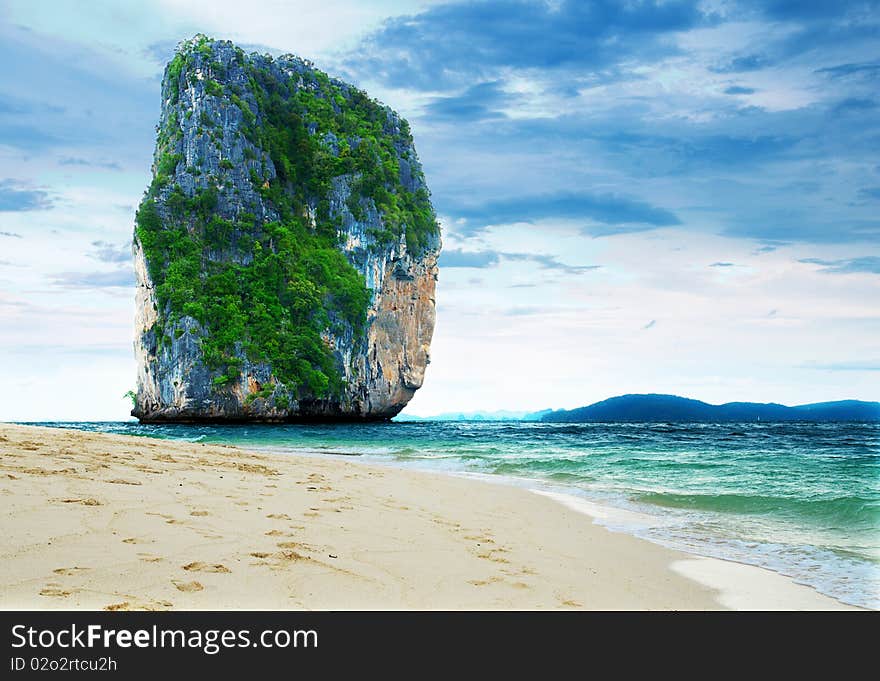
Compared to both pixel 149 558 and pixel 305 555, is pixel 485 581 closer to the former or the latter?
pixel 305 555

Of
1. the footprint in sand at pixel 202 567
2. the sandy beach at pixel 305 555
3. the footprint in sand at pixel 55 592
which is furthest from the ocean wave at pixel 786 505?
the footprint in sand at pixel 55 592

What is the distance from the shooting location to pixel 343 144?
69188mm

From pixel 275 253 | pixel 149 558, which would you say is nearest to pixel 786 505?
pixel 149 558

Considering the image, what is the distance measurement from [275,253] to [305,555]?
59.6 m

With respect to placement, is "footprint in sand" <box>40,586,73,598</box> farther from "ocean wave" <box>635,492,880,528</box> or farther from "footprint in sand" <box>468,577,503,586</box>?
"ocean wave" <box>635,492,880,528</box>

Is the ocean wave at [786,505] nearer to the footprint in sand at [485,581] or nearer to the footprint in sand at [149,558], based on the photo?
the footprint in sand at [485,581]

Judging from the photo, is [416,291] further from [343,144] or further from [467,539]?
[467,539]

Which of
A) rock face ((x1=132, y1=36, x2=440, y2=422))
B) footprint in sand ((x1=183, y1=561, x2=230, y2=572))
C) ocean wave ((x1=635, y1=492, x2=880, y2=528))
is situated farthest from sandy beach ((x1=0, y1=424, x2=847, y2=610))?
rock face ((x1=132, y1=36, x2=440, y2=422))

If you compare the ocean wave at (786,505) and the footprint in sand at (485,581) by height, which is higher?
the footprint in sand at (485,581)

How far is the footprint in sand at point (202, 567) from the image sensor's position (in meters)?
4.00

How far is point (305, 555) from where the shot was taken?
15.2 feet

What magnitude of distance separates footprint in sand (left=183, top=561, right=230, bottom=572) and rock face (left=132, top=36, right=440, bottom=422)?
52.4 m

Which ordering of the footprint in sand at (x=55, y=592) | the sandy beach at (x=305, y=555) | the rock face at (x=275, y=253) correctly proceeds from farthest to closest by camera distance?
the rock face at (x=275, y=253) → the sandy beach at (x=305, y=555) → the footprint in sand at (x=55, y=592)

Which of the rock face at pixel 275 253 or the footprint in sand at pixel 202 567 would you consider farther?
the rock face at pixel 275 253
